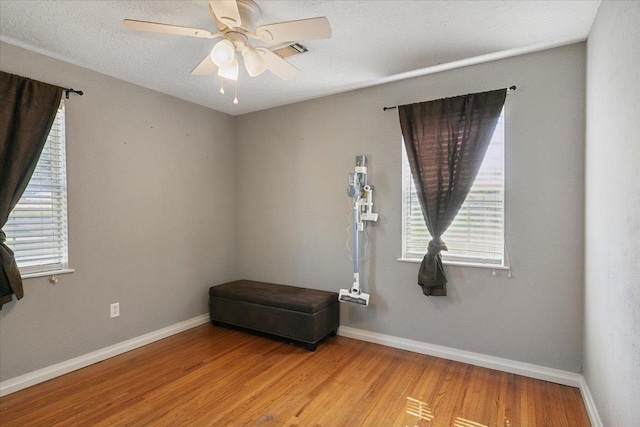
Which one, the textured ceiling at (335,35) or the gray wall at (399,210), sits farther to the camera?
the gray wall at (399,210)

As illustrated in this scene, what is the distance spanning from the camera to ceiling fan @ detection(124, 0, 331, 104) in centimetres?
161

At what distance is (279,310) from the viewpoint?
10.2 feet

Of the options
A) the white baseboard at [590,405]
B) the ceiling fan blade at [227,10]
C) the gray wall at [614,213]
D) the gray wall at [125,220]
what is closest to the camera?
the gray wall at [614,213]

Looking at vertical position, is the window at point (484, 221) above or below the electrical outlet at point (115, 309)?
above

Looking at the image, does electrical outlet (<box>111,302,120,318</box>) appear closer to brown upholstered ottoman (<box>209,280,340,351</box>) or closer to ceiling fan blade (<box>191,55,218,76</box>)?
brown upholstered ottoman (<box>209,280,340,351</box>)

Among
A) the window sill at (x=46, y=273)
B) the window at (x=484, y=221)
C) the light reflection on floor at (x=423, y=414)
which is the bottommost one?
the light reflection on floor at (x=423, y=414)

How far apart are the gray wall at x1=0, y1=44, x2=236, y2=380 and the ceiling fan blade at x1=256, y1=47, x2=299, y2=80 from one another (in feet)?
5.54

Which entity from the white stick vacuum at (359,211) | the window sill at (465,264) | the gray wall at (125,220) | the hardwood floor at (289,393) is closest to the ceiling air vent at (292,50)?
the white stick vacuum at (359,211)

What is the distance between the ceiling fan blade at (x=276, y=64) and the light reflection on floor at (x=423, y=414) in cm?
234

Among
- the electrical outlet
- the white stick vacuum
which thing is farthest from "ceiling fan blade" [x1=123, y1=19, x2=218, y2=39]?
the electrical outlet

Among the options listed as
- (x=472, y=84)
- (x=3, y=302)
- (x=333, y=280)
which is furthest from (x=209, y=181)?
(x=472, y=84)

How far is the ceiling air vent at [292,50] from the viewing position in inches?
91.5

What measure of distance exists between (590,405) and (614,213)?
127cm

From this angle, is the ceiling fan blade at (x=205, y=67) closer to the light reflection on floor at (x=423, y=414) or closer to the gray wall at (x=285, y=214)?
the gray wall at (x=285, y=214)
